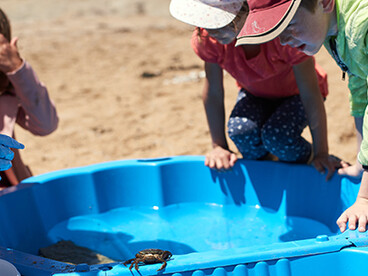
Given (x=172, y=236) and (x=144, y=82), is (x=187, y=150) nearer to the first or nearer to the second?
(x=172, y=236)

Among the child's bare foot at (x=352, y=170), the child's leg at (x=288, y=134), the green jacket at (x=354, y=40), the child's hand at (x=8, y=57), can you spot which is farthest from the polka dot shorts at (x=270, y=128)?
the child's hand at (x=8, y=57)

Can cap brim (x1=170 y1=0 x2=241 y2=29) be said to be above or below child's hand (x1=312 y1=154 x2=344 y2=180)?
above

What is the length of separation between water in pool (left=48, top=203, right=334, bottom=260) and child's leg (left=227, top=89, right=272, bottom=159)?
211mm

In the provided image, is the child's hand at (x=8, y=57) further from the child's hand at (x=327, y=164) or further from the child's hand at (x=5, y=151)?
the child's hand at (x=327, y=164)

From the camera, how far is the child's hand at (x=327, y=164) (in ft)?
5.47

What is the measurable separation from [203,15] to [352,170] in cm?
65

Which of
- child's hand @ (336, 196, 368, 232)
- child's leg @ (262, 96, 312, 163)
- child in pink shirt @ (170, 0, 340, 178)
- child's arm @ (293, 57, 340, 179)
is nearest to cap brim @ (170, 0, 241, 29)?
child in pink shirt @ (170, 0, 340, 178)

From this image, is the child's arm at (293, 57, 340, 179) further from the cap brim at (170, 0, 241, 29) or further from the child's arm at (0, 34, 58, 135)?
the child's arm at (0, 34, 58, 135)

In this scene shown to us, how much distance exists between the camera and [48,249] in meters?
1.63

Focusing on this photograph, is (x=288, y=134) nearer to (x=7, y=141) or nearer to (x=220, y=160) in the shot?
(x=220, y=160)

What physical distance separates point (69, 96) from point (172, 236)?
1920 mm

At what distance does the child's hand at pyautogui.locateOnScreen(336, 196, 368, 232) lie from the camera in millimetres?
1254

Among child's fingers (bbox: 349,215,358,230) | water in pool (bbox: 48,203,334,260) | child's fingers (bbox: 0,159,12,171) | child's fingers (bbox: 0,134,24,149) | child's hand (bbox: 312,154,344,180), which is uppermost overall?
child's fingers (bbox: 0,134,24,149)

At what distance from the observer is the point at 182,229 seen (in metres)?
1.77
